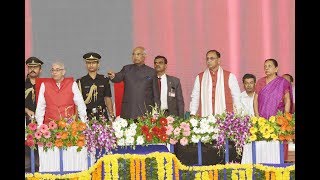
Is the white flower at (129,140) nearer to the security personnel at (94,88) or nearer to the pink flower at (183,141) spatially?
the pink flower at (183,141)

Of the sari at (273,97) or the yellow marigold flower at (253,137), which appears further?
the sari at (273,97)

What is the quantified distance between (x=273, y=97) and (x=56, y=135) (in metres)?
2.72

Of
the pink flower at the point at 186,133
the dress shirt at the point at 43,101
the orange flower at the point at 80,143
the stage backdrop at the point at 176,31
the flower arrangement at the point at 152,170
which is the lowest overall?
the flower arrangement at the point at 152,170

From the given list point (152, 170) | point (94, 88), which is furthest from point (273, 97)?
point (94, 88)

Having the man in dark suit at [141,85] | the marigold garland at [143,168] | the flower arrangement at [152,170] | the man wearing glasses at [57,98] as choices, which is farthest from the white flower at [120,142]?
the man in dark suit at [141,85]

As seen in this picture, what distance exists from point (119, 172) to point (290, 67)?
14.2ft

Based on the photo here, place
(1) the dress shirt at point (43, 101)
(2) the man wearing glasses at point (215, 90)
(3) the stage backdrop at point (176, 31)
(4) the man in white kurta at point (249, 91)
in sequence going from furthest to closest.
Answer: (3) the stage backdrop at point (176, 31) → (4) the man in white kurta at point (249, 91) → (2) the man wearing glasses at point (215, 90) → (1) the dress shirt at point (43, 101)

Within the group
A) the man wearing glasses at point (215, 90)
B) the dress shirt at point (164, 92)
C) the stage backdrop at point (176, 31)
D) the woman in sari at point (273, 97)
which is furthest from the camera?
the stage backdrop at point (176, 31)

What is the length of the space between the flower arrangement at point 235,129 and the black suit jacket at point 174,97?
6.78ft

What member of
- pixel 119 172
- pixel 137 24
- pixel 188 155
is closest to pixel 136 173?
pixel 119 172

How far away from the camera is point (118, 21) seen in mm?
10867

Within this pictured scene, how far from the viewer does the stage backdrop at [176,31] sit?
10742mm

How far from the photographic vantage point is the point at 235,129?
7.46 m

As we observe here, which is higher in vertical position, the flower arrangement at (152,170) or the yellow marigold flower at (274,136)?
the yellow marigold flower at (274,136)
